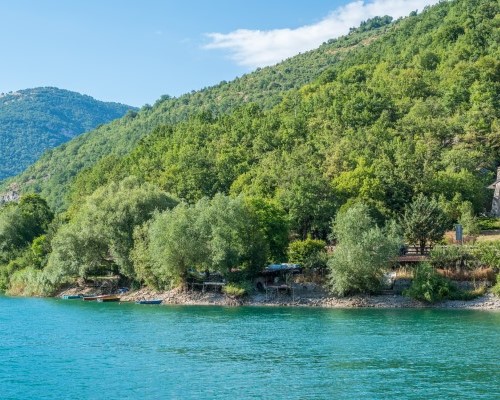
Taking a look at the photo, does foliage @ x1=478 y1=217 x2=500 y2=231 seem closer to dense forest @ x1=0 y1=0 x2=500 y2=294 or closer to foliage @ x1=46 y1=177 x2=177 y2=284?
dense forest @ x1=0 y1=0 x2=500 y2=294

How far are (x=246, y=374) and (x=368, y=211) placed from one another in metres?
46.4

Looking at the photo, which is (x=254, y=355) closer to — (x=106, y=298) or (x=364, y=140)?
(x=106, y=298)

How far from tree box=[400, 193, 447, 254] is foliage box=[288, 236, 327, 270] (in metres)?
10.5

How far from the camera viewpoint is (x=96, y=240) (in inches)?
3297

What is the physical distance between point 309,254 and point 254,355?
34376 millimetres

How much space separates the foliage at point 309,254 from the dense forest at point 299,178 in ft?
1.74

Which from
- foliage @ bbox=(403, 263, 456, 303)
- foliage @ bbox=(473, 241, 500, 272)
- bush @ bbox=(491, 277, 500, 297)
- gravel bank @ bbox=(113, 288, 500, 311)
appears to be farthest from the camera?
foliage @ bbox=(473, 241, 500, 272)

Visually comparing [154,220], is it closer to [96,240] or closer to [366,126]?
[96,240]

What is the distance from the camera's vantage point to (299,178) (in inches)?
3612

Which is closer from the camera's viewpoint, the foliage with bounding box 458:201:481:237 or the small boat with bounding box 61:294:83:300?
the foliage with bounding box 458:201:481:237

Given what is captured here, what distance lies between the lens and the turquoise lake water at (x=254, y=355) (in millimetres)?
34394

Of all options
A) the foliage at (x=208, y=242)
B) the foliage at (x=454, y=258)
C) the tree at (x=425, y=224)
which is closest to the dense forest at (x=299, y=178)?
the foliage at (x=208, y=242)

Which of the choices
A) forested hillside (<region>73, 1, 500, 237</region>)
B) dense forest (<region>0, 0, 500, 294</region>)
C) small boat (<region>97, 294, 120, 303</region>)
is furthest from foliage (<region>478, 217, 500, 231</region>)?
small boat (<region>97, 294, 120, 303</region>)

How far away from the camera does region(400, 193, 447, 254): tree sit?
7550 cm
